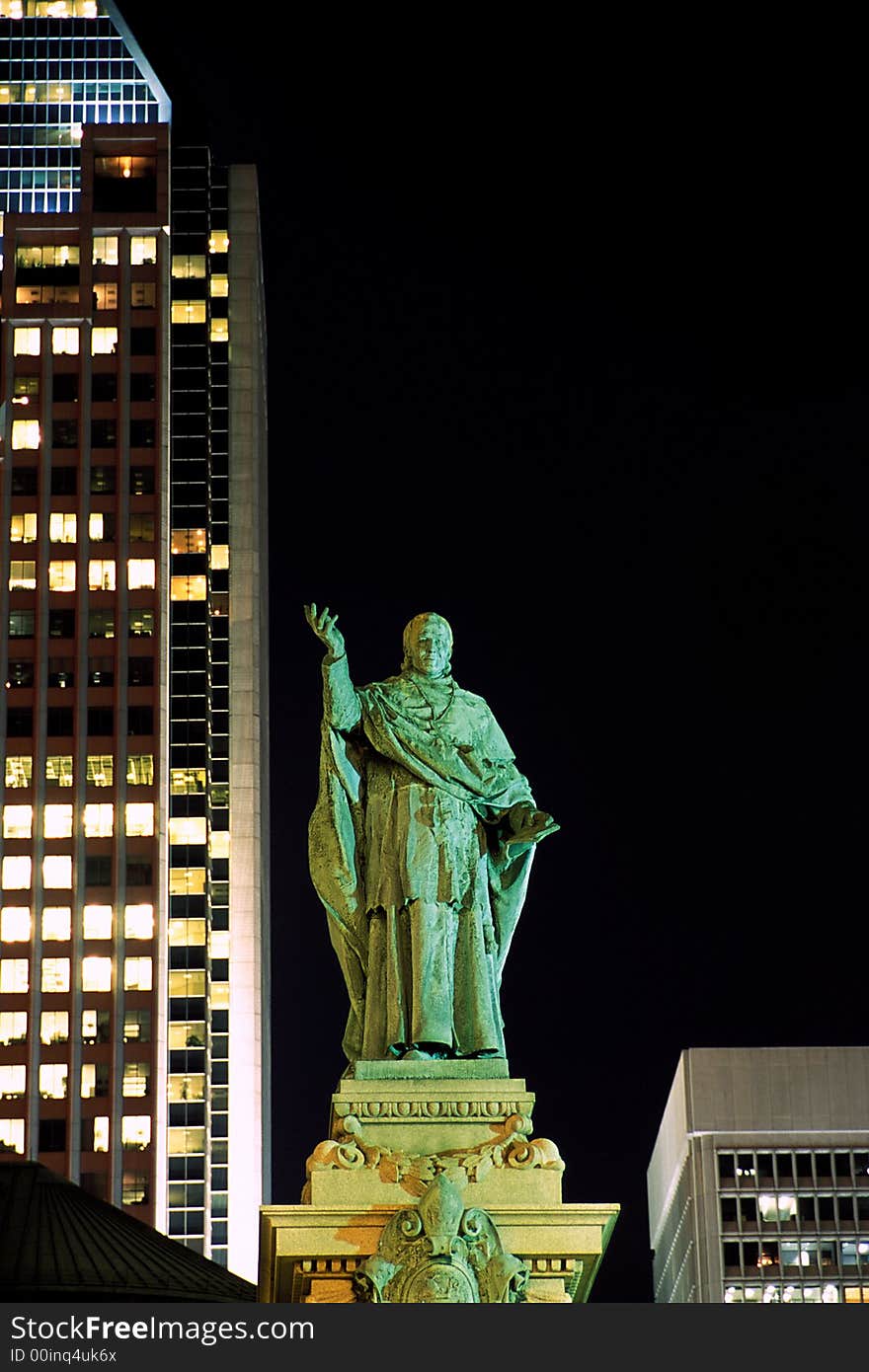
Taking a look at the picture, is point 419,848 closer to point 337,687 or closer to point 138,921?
point 337,687

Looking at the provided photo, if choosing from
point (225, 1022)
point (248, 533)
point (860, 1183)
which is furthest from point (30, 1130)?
point (860, 1183)

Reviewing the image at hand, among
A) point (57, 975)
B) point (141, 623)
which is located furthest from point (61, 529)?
point (57, 975)

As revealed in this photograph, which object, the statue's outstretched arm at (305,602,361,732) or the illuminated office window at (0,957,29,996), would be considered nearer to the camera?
the statue's outstretched arm at (305,602,361,732)

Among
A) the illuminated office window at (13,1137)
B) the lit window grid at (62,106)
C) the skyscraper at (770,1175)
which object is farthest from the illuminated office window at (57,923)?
the lit window grid at (62,106)

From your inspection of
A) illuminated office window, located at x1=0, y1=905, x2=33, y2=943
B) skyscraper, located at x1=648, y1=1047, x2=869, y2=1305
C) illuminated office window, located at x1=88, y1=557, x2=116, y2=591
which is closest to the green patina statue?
illuminated office window, located at x1=0, y1=905, x2=33, y2=943

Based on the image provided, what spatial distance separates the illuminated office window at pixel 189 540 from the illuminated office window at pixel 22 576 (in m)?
10.4

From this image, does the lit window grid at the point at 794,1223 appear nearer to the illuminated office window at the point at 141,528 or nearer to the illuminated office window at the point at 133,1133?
the illuminated office window at the point at 133,1133

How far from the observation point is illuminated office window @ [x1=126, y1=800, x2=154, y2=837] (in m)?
165

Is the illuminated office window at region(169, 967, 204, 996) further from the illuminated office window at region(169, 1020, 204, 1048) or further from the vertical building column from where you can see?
the vertical building column

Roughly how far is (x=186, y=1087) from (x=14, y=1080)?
1105 centimetres

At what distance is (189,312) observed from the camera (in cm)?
18288

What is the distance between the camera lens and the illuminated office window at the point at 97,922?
16188cm

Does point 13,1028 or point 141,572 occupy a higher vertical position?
point 141,572

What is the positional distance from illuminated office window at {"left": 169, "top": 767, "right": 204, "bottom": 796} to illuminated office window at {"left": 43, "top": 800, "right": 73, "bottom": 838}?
24.2ft
